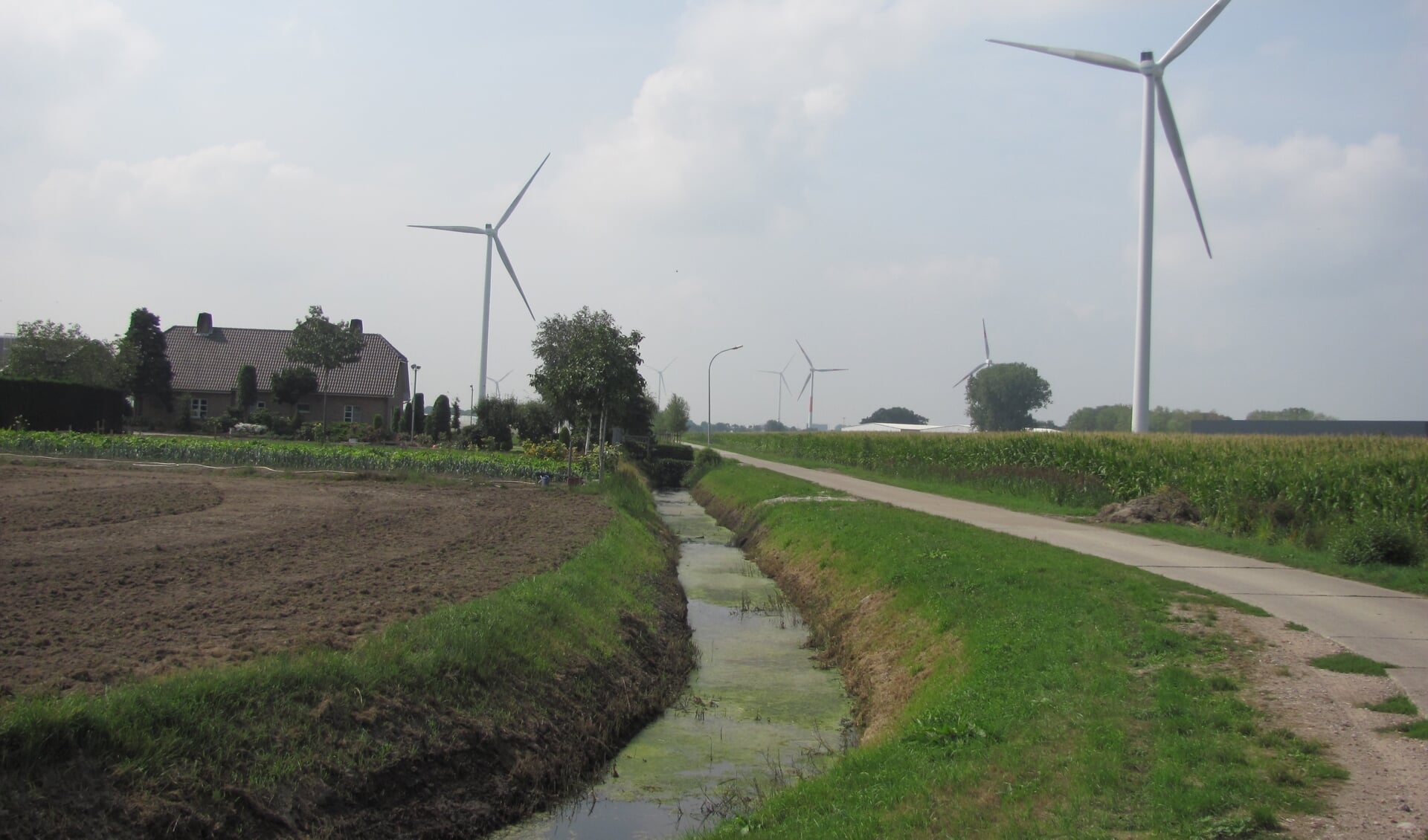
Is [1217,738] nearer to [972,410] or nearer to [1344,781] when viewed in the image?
[1344,781]

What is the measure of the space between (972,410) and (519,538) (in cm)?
12738

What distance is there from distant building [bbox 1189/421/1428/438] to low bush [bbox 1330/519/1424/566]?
1133 inches

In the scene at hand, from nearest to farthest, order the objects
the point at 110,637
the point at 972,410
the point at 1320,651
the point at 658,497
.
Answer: the point at 110,637 < the point at 1320,651 < the point at 658,497 < the point at 972,410

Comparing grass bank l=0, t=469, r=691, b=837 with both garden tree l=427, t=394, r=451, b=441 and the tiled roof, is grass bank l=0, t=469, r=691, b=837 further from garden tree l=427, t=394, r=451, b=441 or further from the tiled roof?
the tiled roof

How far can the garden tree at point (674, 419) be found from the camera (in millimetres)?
113625

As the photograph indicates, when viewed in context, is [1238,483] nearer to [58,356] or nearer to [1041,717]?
[1041,717]

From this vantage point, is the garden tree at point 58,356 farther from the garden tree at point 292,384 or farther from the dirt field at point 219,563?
the dirt field at point 219,563

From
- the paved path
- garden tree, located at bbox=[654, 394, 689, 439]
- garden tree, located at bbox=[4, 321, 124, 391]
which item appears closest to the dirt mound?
the paved path

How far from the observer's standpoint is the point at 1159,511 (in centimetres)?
2306

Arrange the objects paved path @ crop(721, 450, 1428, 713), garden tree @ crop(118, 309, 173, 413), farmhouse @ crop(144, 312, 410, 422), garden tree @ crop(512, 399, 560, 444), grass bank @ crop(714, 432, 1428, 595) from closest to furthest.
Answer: paved path @ crop(721, 450, 1428, 713), grass bank @ crop(714, 432, 1428, 595), garden tree @ crop(512, 399, 560, 444), garden tree @ crop(118, 309, 173, 413), farmhouse @ crop(144, 312, 410, 422)

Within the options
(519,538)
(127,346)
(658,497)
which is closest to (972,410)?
(658,497)

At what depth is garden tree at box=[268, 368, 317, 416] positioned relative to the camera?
5684 centimetres

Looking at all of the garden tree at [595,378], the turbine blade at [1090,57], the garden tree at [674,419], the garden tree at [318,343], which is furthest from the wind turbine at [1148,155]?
the garden tree at [674,419]

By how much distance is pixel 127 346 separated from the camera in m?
55.1
